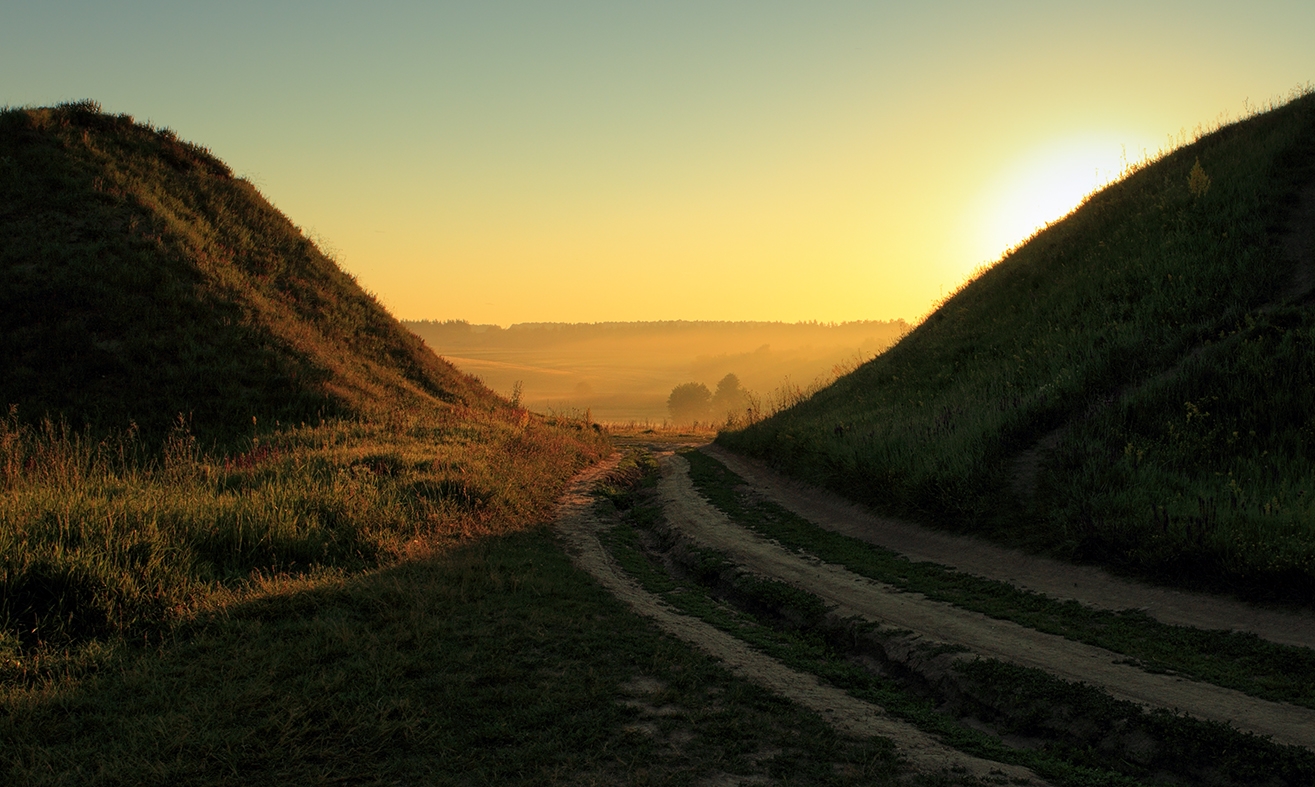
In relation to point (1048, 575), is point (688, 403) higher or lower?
lower

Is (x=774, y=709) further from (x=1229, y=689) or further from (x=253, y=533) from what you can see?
(x=253, y=533)

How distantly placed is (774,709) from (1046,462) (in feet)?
32.4

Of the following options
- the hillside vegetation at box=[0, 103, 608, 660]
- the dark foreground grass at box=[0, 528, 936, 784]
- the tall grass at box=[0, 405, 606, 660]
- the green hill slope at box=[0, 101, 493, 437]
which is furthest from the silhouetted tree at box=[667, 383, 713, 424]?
the dark foreground grass at box=[0, 528, 936, 784]

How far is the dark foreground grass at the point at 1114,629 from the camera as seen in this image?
21.5ft

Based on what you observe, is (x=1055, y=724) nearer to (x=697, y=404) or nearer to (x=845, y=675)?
(x=845, y=675)

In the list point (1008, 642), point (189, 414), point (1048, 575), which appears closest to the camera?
point (1008, 642)

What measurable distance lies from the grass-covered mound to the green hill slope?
15.0m

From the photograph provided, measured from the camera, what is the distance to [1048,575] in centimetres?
1016

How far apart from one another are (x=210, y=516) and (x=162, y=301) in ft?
52.9

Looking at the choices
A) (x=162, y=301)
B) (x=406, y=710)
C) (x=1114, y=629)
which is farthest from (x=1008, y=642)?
(x=162, y=301)

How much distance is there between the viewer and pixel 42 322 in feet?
66.5

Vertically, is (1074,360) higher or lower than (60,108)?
lower


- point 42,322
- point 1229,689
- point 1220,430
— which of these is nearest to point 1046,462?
point 1220,430

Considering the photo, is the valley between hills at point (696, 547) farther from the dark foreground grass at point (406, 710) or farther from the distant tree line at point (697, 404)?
the distant tree line at point (697, 404)
